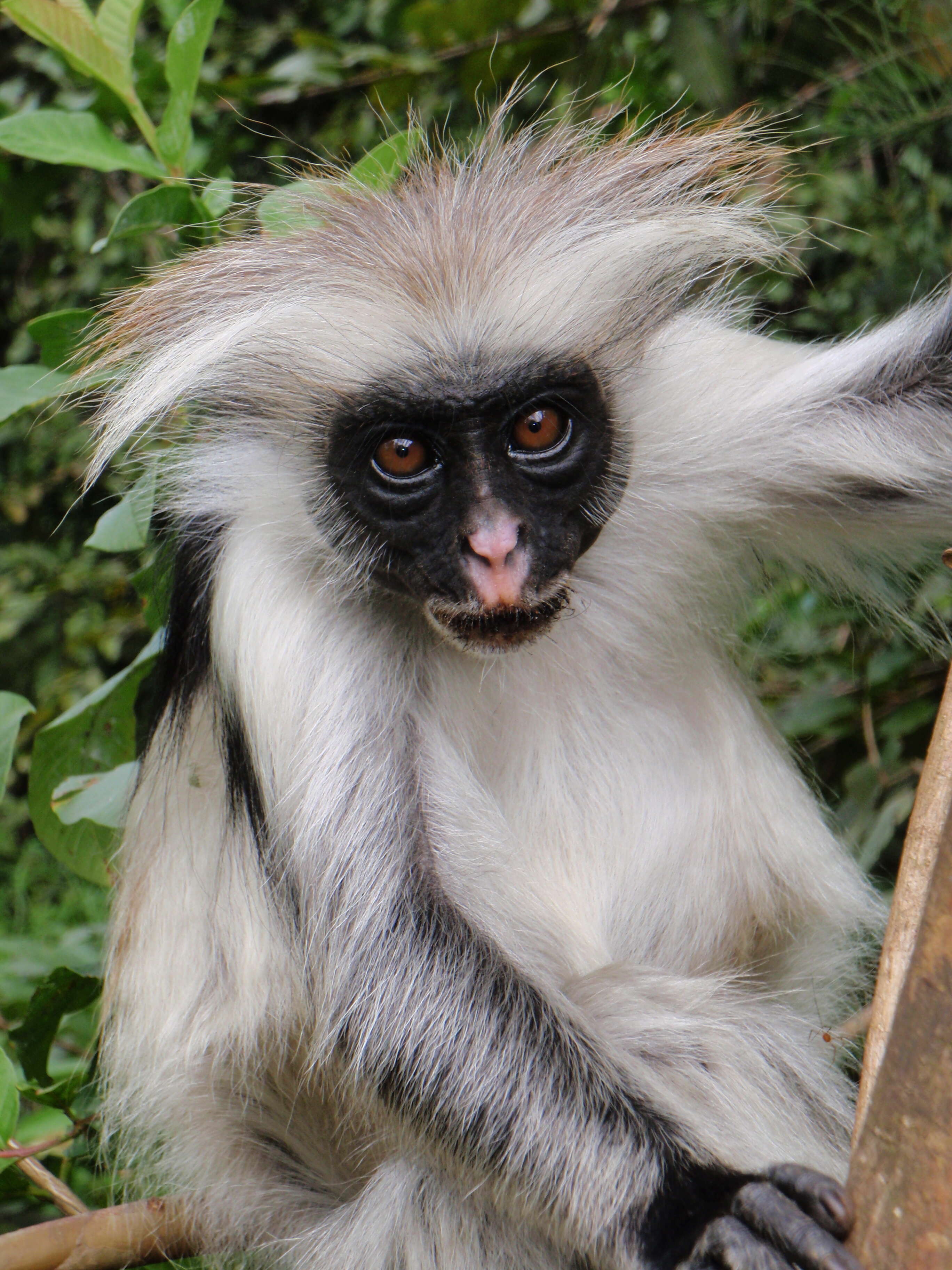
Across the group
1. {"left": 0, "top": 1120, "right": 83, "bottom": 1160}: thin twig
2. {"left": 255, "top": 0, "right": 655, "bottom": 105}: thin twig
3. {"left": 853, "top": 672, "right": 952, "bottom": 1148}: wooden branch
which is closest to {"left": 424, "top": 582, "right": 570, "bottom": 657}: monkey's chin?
{"left": 853, "top": 672, "right": 952, "bottom": 1148}: wooden branch

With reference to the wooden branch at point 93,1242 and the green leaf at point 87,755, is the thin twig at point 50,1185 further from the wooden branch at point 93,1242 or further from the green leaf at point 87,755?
the green leaf at point 87,755

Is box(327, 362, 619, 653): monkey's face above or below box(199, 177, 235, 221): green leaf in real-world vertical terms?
below

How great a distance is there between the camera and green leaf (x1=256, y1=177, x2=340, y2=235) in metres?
3.00

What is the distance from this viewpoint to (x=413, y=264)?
8.97 ft

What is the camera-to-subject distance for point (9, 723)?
9.90 feet

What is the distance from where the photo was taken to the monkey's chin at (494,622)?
8.48ft

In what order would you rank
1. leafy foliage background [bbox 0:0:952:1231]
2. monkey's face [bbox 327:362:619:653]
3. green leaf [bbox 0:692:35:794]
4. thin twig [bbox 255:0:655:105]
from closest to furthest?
monkey's face [bbox 327:362:619:653] < green leaf [bbox 0:692:35:794] < leafy foliage background [bbox 0:0:952:1231] < thin twig [bbox 255:0:655:105]

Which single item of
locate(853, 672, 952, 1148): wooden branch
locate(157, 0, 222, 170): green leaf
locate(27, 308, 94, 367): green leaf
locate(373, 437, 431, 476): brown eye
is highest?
locate(157, 0, 222, 170): green leaf

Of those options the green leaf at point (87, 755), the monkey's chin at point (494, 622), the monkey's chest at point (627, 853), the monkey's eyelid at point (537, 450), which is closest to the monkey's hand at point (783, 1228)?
the monkey's chest at point (627, 853)

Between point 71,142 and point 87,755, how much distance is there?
152cm

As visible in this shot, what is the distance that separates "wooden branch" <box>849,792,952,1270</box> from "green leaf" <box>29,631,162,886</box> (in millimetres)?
2231

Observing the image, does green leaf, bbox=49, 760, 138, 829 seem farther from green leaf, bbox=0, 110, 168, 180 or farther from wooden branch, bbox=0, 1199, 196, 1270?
green leaf, bbox=0, 110, 168, 180

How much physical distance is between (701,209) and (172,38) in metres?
1.34

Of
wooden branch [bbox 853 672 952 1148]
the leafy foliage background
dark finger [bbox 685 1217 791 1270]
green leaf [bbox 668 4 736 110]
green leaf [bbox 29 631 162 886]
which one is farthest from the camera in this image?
green leaf [bbox 668 4 736 110]
